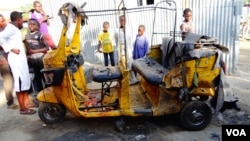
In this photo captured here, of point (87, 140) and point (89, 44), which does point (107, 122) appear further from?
point (89, 44)

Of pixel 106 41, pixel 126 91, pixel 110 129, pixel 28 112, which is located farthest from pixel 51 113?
pixel 106 41

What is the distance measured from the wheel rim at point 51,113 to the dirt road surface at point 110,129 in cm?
17

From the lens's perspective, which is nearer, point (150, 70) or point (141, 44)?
point (150, 70)

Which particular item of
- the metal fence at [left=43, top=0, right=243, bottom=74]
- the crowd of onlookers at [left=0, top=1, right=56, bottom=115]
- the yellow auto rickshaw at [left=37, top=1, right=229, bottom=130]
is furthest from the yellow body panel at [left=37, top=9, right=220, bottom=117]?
the metal fence at [left=43, top=0, right=243, bottom=74]

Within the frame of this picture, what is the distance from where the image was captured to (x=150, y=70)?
18.2 ft

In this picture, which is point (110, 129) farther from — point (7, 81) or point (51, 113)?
point (7, 81)

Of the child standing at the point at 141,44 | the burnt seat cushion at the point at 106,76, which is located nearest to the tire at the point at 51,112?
the burnt seat cushion at the point at 106,76

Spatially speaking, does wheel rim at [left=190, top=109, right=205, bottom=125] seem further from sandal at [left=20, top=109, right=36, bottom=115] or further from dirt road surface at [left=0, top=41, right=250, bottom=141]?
sandal at [left=20, top=109, right=36, bottom=115]

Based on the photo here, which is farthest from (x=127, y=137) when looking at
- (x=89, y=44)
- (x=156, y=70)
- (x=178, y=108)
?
(x=89, y=44)

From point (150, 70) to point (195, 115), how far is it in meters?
1.18

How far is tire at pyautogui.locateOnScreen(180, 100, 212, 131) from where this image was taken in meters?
4.98

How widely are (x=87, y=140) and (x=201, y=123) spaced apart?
6.54 ft

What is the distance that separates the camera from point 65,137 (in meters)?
5.20

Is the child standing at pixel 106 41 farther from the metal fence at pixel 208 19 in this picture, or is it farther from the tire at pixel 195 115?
the tire at pixel 195 115
